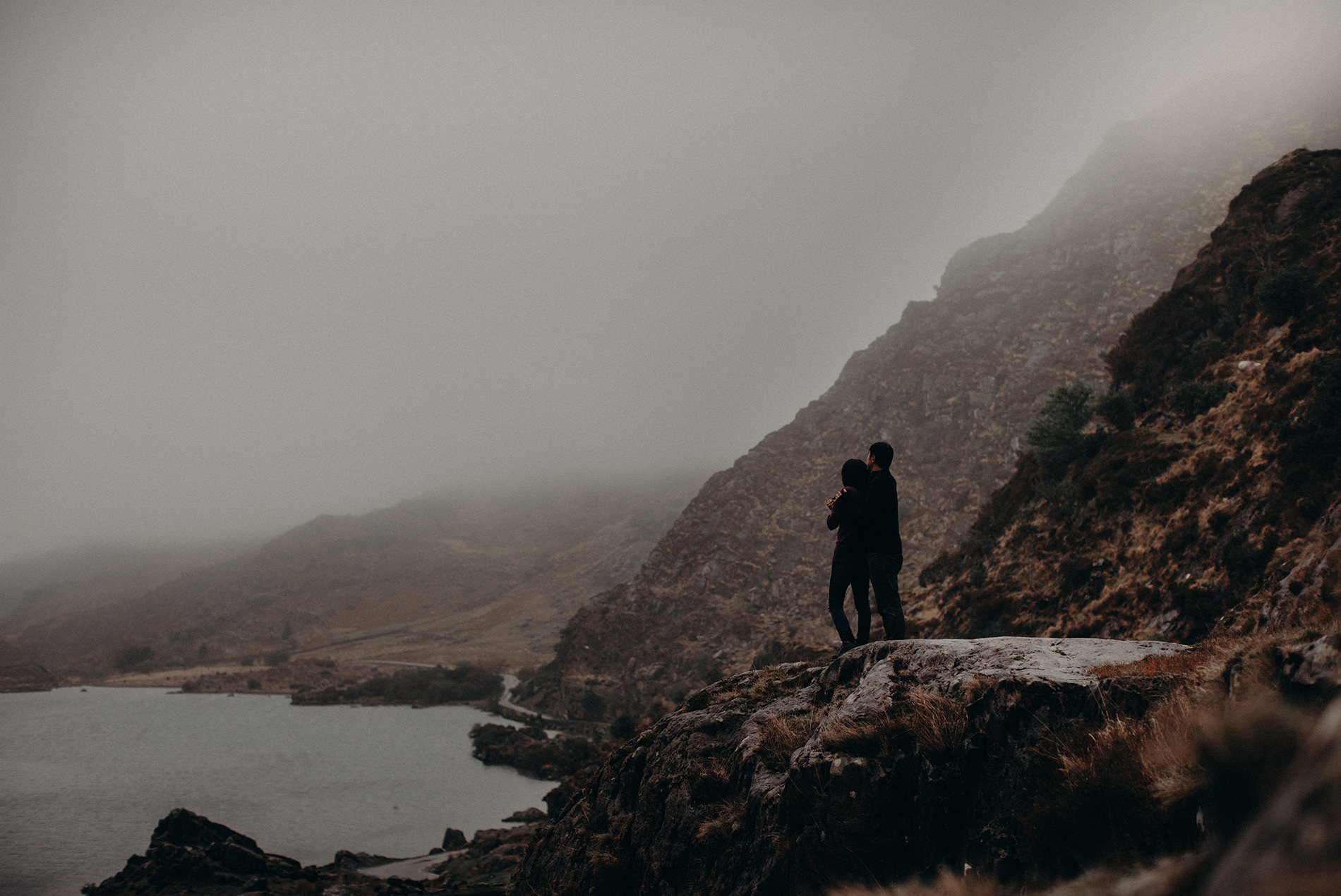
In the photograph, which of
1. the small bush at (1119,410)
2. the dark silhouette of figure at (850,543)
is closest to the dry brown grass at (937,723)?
the dark silhouette of figure at (850,543)

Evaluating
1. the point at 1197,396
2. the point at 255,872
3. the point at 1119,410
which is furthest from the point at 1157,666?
the point at 255,872

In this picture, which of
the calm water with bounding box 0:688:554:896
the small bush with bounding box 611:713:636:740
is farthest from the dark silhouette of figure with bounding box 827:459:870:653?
the small bush with bounding box 611:713:636:740

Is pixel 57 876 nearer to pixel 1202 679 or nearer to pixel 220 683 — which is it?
pixel 1202 679

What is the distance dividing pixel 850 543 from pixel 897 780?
3714 millimetres

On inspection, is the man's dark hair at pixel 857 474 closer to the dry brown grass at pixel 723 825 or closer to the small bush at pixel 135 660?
the dry brown grass at pixel 723 825

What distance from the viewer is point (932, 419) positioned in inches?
3290

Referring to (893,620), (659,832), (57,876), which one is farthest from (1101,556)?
(57,876)

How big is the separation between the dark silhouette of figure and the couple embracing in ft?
0.04

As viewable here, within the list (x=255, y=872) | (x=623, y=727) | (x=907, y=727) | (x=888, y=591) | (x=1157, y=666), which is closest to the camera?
(x=1157, y=666)

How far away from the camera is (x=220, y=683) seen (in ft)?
433

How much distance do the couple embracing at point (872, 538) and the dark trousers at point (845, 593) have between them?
0.5 inches

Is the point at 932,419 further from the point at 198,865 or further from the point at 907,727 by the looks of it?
the point at 198,865

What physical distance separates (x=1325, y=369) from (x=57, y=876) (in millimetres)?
68719

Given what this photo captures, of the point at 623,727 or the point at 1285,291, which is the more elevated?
the point at 1285,291
